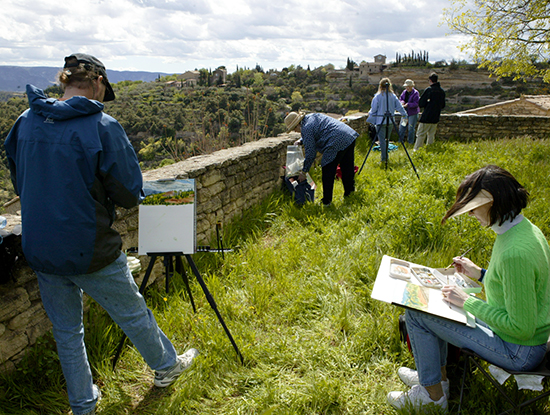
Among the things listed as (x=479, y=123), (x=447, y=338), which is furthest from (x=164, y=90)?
(x=447, y=338)

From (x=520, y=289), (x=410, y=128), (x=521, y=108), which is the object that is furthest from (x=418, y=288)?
(x=521, y=108)

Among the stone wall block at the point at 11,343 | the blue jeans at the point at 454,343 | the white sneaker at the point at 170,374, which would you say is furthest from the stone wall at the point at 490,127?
the stone wall block at the point at 11,343

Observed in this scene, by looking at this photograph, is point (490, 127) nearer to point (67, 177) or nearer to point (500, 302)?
point (500, 302)

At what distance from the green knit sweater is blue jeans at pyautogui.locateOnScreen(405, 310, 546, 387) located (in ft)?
0.18

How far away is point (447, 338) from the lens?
76.7 inches

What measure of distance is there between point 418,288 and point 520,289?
58cm

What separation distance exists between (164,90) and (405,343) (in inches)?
1005

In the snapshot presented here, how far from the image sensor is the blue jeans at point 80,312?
1.87 metres

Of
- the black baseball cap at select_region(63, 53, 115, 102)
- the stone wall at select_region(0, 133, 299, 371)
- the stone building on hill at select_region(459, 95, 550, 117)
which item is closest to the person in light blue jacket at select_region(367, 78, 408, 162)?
the stone wall at select_region(0, 133, 299, 371)

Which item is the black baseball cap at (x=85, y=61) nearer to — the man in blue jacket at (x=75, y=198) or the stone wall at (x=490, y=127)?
the man in blue jacket at (x=75, y=198)

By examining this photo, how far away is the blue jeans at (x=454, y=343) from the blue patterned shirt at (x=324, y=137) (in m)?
3.28

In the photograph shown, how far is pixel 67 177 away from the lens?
1.67 meters

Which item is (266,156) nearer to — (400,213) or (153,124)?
(400,213)

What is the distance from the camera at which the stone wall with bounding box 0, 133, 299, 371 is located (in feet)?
7.11
